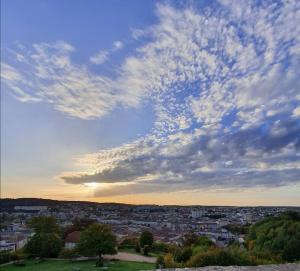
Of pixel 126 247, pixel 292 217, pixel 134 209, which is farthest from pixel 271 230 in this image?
pixel 134 209

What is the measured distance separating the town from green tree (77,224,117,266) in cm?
1099

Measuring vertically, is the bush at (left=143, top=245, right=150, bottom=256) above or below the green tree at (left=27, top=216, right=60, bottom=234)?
below

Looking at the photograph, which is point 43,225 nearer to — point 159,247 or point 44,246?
point 44,246

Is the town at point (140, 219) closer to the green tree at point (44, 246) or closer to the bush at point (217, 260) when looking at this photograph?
the green tree at point (44, 246)

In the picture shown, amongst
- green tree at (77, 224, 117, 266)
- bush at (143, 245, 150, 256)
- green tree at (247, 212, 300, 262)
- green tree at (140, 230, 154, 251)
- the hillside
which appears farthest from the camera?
green tree at (140, 230, 154, 251)

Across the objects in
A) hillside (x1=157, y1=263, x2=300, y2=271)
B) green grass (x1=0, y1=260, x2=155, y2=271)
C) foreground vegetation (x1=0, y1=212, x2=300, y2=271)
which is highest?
hillside (x1=157, y1=263, x2=300, y2=271)

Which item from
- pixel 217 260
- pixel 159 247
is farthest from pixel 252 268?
pixel 159 247

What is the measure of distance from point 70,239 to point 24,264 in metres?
14.1

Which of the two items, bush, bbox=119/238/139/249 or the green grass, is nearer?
the green grass

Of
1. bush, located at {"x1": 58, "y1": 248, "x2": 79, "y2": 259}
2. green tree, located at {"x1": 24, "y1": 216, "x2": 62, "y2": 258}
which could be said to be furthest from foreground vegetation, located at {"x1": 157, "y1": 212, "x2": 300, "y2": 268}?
green tree, located at {"x1": 24, "y1": 216, "x2": 62, "y2": 258}

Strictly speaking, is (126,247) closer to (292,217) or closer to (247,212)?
(292,217)

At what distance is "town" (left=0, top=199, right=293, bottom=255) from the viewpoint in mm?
59156

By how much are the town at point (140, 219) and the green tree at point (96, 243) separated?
1099 cm

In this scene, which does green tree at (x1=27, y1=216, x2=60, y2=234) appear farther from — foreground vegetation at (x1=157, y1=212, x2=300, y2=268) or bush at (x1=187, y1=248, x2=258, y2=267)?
bush at (x1=187, y1=248, x2=258, y2=267)
